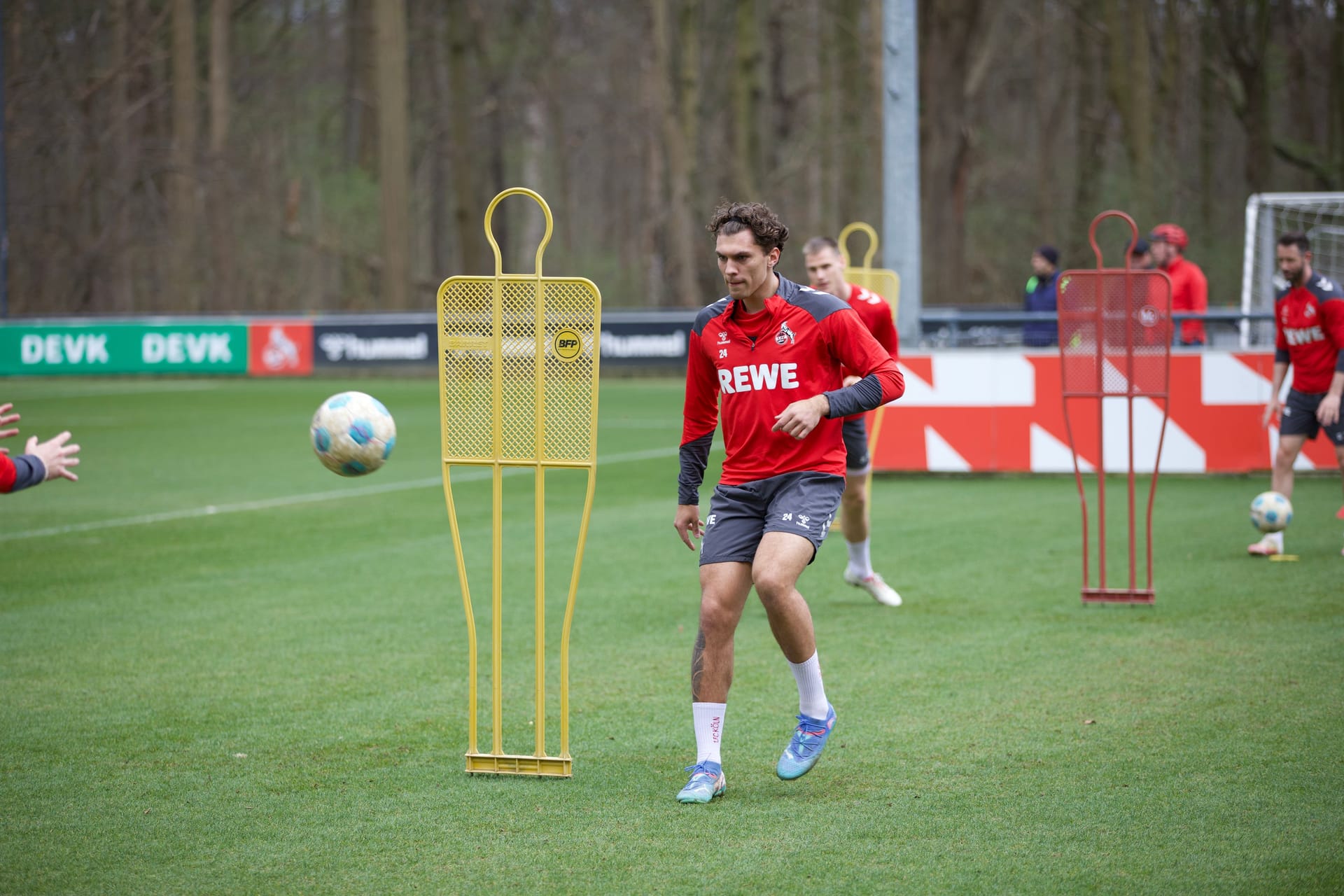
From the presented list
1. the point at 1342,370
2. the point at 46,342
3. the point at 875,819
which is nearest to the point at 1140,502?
the point at 1342,370

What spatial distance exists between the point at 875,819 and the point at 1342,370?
21.8 ft

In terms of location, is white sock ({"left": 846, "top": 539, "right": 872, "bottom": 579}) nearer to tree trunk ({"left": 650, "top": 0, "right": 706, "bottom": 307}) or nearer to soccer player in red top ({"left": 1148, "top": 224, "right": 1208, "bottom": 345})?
soccer player in red top ({"left": 1148, "top": 224, "right": 1208, "bottom": 345})

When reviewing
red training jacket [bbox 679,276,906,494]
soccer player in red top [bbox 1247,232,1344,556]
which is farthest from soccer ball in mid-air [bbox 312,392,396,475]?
soccer player in red top [bbox 1247,232,1344,556]

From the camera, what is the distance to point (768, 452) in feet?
18.5

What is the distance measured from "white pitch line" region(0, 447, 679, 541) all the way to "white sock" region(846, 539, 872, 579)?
331 centimetres

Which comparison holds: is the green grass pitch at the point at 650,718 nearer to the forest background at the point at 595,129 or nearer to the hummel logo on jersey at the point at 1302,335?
the hummel logo on jersey at the point at 1302,335

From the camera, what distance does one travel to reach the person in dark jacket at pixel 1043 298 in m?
17.0

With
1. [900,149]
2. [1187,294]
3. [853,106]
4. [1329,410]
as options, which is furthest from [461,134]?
[1329,410]

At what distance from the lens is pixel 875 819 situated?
5219 mm

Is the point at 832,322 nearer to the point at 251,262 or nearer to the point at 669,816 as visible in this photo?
the point at 669,816

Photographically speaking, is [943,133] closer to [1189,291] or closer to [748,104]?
[748,104]

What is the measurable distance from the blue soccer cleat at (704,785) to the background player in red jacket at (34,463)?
2.53 m

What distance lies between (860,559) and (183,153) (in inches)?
1353

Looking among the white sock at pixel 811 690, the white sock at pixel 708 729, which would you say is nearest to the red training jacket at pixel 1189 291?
the white sock at pixel 811 690
